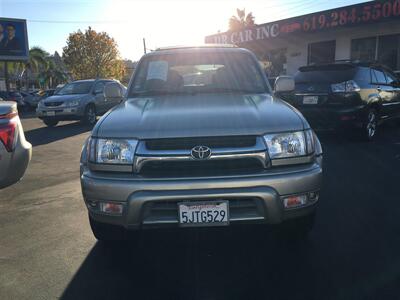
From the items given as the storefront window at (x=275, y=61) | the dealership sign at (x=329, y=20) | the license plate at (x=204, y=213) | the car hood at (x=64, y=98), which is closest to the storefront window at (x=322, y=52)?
the dealership sign at (x=329, y=20)

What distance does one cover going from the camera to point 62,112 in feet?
41.9

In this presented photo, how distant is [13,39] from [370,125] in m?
32.5

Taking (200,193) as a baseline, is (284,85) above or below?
above

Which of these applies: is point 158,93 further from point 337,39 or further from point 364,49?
point 337,39

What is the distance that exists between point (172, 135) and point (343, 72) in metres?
5.91

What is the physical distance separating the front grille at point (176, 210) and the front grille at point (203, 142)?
0.39 m

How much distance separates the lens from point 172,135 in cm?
274

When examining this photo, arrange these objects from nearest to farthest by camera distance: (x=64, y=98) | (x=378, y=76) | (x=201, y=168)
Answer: (x=201, y=168) → (x=378, y=76) → (x=64, y=98)

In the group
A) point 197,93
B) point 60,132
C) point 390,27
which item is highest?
point 390,27

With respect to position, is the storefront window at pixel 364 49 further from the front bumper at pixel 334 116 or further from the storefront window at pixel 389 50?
the front bumper at pixel 334 116

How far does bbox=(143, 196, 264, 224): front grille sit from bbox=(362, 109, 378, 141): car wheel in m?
5.81

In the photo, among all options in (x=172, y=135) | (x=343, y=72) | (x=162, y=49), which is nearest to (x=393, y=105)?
(x=343, y=72)

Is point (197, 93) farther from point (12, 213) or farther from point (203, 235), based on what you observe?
point (12, 213)

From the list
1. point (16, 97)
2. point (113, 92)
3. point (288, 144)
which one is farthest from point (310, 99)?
point (16, 97)
